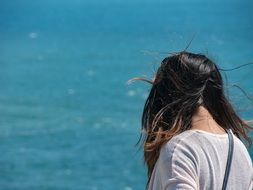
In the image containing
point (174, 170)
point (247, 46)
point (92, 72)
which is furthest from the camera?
point (92, 72)

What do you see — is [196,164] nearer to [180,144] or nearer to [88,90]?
[180,144]

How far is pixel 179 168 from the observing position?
1733mm

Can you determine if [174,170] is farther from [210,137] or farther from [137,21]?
[137,21]

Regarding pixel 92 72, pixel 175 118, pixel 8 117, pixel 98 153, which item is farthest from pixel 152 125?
pixel 92 72

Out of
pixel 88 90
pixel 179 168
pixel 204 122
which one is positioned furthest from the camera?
pixel 88 90

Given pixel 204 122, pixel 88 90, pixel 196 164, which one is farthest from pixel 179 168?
pixel 88 90

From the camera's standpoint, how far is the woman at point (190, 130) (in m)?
1.75

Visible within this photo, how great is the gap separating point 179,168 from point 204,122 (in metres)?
0.17

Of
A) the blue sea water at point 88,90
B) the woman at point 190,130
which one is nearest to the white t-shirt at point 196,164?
the woman at point 190,130

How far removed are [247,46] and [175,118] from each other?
94.1 feet

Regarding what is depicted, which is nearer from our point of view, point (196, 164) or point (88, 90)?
point (196, 164)

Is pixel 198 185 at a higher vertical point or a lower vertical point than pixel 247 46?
higher

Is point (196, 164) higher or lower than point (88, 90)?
higher

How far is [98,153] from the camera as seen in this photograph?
18.6 meters
